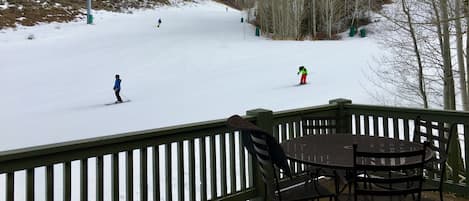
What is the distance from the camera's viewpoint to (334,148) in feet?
9.80

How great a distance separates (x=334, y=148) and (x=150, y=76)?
13292 mm

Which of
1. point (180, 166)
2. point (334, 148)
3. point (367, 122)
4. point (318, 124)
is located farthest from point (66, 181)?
point (367, 122)

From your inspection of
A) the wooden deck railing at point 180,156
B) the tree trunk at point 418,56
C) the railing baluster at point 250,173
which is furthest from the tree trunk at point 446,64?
the railing baluster at point 250,173

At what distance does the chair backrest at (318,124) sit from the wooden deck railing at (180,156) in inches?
3.2

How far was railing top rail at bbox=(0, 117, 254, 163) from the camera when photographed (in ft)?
7.30

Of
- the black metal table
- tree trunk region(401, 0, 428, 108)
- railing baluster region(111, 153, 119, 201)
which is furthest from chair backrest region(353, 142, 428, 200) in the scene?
tree trunk region(401, 0, 428, 108)

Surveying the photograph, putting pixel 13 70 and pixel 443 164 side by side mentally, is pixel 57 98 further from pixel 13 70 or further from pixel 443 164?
pixel 443 164

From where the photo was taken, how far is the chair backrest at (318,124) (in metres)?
3.83

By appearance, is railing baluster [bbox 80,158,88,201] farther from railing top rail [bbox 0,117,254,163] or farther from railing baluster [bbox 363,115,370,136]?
railing baluster [bbox 363,115,370,136]

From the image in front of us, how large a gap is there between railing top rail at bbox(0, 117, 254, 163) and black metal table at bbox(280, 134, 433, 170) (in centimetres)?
67

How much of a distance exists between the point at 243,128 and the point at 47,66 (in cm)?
1593

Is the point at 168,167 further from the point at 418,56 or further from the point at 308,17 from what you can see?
the point at 308,17

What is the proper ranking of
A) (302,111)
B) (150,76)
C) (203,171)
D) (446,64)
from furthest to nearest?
(150,76)
(446,64)
(302,111)
(203,171)

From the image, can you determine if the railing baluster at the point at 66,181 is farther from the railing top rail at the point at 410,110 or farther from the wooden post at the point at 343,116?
the railing top rail at the point at 410,110
